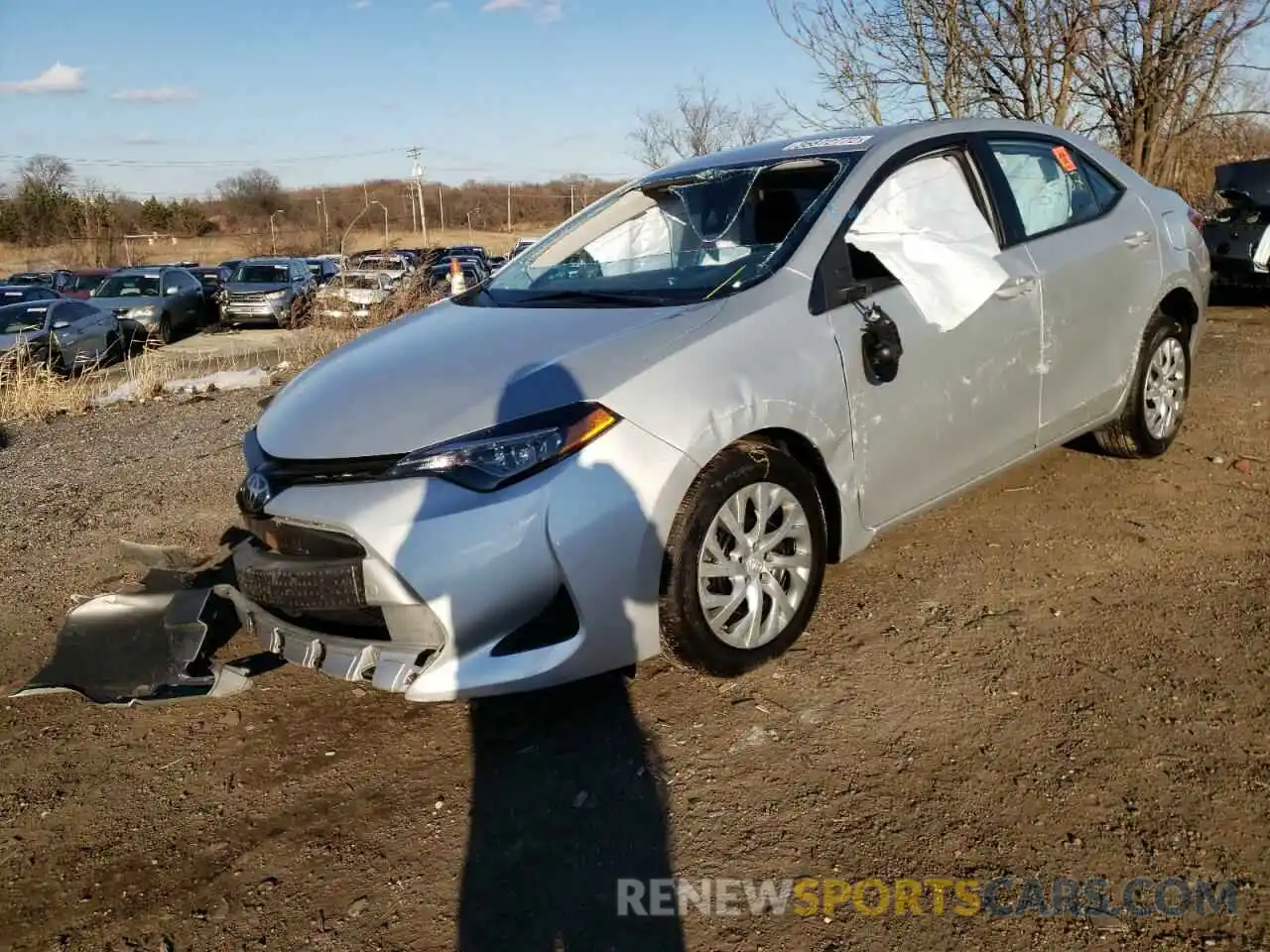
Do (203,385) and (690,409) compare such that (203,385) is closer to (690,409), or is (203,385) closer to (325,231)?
(690,409)

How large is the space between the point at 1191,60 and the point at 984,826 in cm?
1260

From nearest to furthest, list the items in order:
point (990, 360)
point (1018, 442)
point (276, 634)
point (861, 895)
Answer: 1. point (861, 895)
2. point (276, 634)
3. point (990, 360)
4. point (1018, 442)

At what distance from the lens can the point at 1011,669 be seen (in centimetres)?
322

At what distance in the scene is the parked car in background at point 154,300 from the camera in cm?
1992

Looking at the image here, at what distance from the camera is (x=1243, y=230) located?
435 inches

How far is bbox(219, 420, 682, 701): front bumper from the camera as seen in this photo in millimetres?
2666

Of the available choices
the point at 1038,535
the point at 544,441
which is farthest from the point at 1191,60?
the point at 544,441

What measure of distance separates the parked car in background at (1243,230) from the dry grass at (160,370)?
29.9ft

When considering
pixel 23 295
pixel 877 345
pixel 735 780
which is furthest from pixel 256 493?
pixel 23 295

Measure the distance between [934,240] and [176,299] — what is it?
69.0 ft

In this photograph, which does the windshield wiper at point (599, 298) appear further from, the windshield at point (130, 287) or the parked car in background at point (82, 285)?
the parked car in background at point (82, 285)

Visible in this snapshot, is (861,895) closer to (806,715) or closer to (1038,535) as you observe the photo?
(806,715)

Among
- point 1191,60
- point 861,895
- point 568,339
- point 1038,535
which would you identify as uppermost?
point 1191,60

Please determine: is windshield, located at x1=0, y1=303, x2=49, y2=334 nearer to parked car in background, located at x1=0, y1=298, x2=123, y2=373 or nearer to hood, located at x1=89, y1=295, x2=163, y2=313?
parked car in background, located at x1=0, y1=298, x2=123, y2=373
